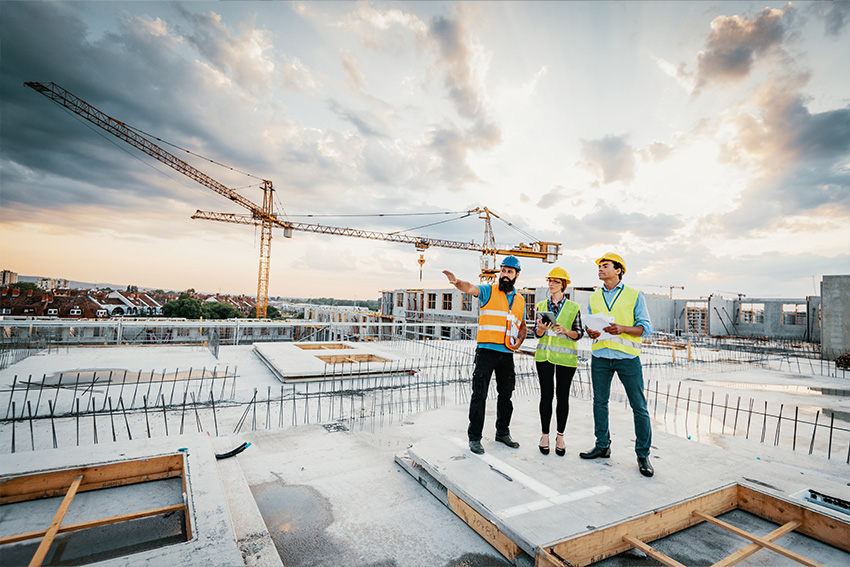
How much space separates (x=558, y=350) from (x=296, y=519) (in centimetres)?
265

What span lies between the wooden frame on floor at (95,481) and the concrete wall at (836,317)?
22369mm

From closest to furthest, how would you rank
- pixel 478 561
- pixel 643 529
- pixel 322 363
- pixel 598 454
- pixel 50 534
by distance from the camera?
1. pixel 50 534
2. pixel 478 561
3. pixel 643 529
4. pixel 598 454
5. pixel 322 363

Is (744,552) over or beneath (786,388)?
over

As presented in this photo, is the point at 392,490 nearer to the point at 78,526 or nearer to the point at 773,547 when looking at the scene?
the point at 78,526

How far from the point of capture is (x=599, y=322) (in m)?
3.41

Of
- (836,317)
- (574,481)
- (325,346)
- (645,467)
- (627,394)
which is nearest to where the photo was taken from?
(574,481)

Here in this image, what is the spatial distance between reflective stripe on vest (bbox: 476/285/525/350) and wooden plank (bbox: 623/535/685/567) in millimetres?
1710

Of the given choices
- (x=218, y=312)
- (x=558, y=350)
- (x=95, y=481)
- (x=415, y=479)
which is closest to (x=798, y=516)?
(x=558, y=350)

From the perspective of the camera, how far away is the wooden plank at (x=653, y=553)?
203 cm

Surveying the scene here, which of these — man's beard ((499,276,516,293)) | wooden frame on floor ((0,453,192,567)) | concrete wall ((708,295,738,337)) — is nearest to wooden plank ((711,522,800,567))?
man's beard ((499,276,516,293))

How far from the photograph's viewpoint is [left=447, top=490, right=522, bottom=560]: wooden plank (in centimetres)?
227

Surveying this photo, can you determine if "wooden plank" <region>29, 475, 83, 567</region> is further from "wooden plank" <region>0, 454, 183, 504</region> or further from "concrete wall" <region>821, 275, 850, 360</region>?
"concrete wall" <region>821, 275, 850, 360</region>

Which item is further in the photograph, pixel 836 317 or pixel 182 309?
pixel 182 309

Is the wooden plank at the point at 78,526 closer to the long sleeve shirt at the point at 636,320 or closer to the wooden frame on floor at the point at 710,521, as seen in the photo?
the wooden frame on floor at the point at 710,521
